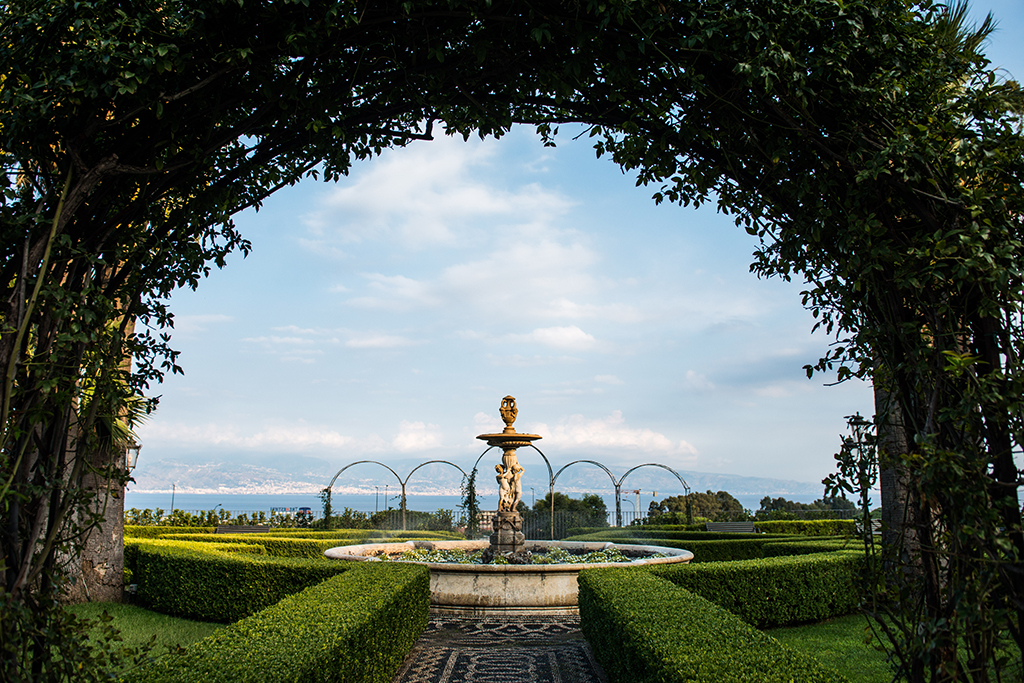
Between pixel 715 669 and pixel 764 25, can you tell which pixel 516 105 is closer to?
pixel 764 25

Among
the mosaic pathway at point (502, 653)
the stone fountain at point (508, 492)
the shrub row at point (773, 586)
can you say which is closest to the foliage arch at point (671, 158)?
the mosaic pathway at point (502, 653)

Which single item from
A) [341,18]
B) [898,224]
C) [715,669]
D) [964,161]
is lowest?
[715,669]

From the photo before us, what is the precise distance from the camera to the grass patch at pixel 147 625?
277 inches

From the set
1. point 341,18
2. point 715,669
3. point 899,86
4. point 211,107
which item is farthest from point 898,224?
point 211,107

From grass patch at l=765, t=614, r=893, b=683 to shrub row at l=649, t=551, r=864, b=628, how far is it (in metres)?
0.17

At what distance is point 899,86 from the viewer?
8.34 feet

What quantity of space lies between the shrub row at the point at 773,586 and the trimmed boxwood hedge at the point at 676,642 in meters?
1.40

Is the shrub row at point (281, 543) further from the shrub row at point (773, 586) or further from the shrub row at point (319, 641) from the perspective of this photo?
the shrub row at point (773, 586)

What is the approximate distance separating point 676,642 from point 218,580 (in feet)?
21.3

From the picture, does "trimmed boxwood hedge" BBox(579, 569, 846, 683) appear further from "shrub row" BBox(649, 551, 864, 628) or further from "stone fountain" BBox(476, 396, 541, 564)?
"stone fountain" BBox(476, 396, 541, 564)

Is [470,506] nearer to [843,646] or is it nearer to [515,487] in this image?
[515,487]

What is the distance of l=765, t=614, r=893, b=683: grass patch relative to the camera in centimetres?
556

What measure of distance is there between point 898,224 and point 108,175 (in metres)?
3.47

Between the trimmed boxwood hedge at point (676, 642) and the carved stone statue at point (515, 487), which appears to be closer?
the trimmed boxwood hedge at point (676, 642)
